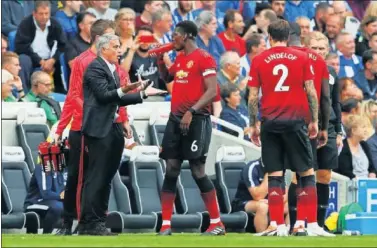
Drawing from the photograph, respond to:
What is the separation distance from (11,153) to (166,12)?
4864 millimetres

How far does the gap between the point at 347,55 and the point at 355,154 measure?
4198mm

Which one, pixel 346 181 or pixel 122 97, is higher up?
pixel 122 97

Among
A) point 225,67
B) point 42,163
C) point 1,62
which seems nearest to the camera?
point 42,163

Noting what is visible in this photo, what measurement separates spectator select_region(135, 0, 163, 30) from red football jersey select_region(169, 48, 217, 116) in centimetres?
765

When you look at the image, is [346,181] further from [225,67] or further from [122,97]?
[122,97]

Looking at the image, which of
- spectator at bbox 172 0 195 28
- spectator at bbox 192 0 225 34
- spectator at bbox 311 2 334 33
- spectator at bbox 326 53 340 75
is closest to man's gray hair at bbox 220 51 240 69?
spectator at bbox 326 53 340 75

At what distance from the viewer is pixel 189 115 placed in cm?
1823

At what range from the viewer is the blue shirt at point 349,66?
27644 millimetres

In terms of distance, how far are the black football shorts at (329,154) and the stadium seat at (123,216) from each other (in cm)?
276

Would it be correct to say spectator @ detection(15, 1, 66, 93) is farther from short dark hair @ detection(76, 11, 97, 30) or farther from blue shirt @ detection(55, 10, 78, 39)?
blue shirt @ detection(55, 10, 78, 39)

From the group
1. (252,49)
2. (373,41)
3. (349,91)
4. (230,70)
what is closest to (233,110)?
(230,70)

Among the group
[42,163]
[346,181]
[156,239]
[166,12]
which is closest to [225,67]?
[166,12]

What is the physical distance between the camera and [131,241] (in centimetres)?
1638

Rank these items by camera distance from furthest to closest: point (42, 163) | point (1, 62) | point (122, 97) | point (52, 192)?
point (1, 62) → point (52, 192) → point (42, 163) → point (122, 97)
